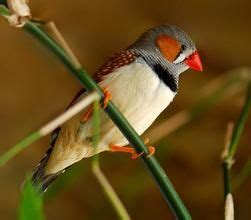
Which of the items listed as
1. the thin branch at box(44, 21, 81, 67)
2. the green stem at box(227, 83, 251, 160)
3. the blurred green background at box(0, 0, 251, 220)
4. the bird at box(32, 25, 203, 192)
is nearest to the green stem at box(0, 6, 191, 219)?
the thin branch at box(44, 21, 81, 67)

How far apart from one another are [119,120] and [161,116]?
110 cm

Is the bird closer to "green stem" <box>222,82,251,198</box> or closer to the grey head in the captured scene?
the grey head

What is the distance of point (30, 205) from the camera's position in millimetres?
450

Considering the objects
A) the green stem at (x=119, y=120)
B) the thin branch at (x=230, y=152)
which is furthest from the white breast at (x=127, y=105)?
the green stem at (x=119, y=120)

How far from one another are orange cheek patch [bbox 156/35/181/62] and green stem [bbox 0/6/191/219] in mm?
306

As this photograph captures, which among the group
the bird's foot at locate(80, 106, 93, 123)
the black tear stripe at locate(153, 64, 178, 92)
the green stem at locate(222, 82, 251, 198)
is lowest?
the green stem at locate(222, 82, 251, 198)

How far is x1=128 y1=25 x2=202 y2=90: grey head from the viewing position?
818mm

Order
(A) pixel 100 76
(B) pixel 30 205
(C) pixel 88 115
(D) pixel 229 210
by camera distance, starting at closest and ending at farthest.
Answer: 1. (B) pixel 30 205
2. (D) pixel 229 210
3. (C) pixel 88 115
4. (A) pixel 100 76

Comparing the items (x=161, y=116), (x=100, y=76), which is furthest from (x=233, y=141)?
(x=161, y=116)

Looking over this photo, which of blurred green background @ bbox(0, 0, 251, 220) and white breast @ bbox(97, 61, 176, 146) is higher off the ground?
white breast @ bbox(97, 61, 176, 146)

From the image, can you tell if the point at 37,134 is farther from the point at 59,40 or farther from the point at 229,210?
the point at 229,210

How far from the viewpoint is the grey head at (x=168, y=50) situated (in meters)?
0.82

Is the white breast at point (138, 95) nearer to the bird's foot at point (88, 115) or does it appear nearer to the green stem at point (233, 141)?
the bird's foot at point (88, 115)

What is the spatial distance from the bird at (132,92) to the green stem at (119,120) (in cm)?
24
